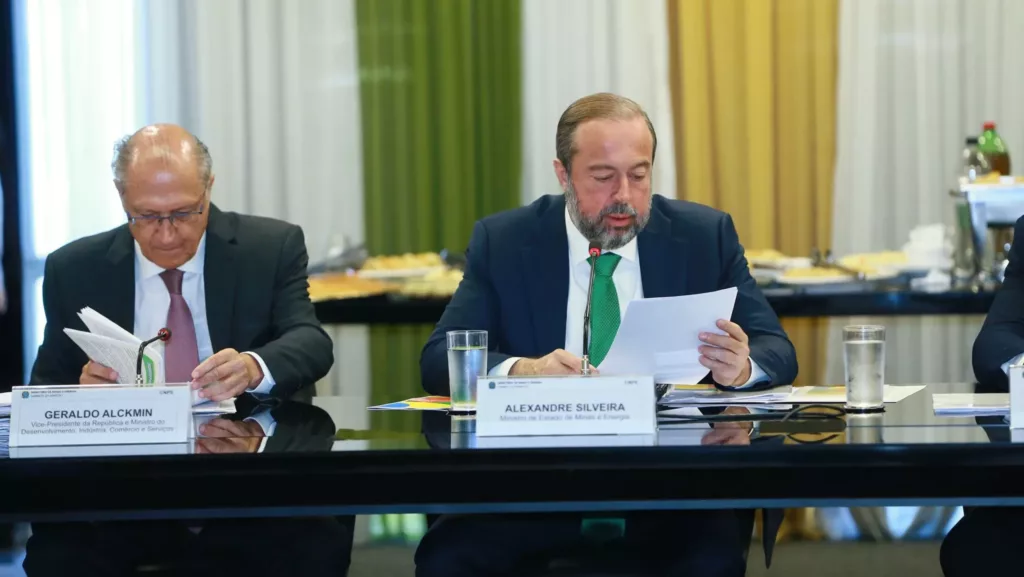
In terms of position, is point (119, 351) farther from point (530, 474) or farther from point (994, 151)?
point (994, 151)

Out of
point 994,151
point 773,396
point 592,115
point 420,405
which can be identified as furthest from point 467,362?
point 994,151

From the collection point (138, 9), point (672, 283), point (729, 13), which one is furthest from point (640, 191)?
point (138, 9)

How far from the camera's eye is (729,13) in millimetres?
4938

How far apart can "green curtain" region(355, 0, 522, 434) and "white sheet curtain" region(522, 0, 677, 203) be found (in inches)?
2.7

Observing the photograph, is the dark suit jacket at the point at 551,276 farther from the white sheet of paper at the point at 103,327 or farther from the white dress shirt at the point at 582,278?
the white sheet of paper at the point at 103,327

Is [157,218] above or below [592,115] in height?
below

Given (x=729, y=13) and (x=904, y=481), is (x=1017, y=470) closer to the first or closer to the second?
(x=904, y=481)

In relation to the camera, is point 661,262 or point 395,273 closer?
point 661,262

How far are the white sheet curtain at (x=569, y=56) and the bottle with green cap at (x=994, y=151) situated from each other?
1.18m

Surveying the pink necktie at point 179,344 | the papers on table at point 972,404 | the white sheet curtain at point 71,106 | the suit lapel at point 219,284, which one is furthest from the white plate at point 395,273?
the papers on table at point 972,404

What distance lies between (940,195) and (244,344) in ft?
10.5

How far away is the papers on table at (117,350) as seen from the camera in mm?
2123

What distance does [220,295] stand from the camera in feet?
9.05

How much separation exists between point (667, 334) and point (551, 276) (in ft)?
2.14
